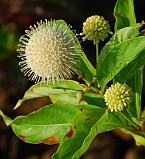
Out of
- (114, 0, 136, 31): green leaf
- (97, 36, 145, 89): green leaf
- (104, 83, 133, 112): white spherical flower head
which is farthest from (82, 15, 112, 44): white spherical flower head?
(104, 83, 133, 112): white spherical flower head

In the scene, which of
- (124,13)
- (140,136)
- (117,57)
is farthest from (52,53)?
(140,136)

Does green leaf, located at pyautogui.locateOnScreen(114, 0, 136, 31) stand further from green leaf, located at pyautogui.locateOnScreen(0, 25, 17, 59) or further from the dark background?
green leaf, located at pyautogui.locateOnScreen(0, 25, 17, 59)

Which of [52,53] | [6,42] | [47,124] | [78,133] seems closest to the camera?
[78,133]

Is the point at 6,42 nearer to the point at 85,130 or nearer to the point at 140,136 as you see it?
the point at 140,136

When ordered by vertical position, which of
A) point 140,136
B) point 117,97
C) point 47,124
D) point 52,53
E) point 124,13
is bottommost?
point 140,136

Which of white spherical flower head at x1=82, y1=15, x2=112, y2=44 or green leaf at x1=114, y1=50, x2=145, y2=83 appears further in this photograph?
white spherical flower head at x1=82, y1=15, x2=112, y2=44

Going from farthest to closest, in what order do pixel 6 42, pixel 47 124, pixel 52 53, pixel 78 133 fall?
pixel 6 42, pixel 47 124, pixel 52 53, pixel 78 133

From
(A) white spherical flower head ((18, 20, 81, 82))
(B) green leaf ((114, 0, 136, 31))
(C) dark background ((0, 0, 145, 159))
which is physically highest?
(B) green leaf ((114, 0, 136, 31))
